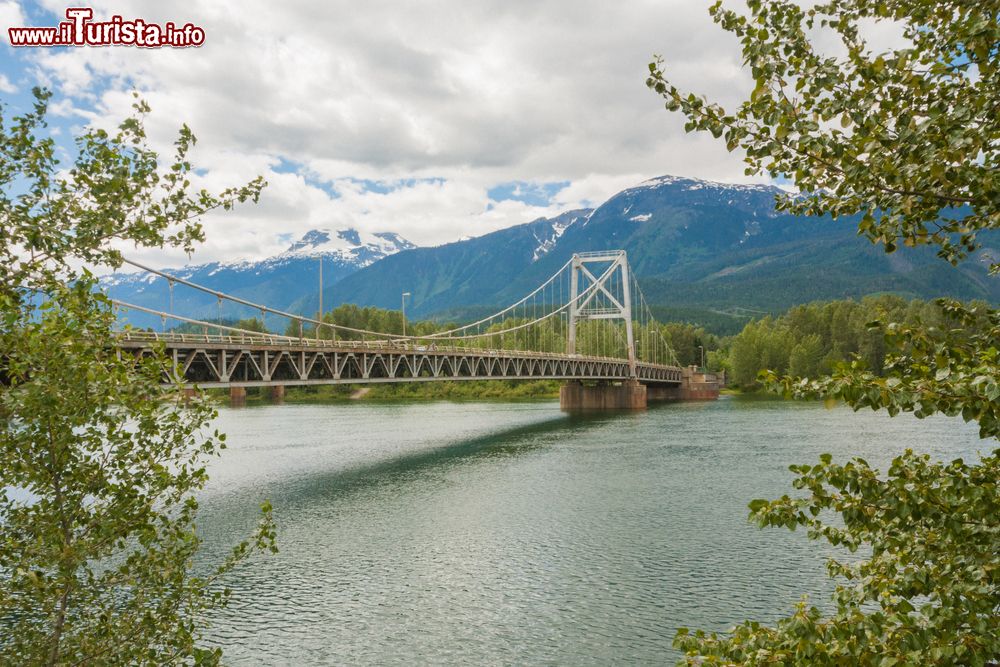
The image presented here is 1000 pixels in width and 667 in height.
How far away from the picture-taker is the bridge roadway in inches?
1062

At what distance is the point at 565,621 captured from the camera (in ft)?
45.0

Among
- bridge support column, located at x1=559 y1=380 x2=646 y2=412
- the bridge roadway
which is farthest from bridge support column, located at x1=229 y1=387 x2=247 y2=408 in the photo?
the bridge roadway

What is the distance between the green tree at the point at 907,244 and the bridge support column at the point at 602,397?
73590 mm

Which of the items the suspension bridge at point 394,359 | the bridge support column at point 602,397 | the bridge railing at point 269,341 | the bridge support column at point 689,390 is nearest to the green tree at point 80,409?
the suspension bridge at point 394,359

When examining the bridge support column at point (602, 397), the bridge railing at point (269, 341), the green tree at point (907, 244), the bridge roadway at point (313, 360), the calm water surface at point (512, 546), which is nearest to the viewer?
the green tree at point (907, 244)

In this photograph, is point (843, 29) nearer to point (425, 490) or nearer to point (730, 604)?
point (730, 604)

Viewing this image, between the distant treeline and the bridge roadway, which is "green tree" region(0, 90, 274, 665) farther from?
the distant treeline

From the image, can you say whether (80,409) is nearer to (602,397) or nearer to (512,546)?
(512,546)

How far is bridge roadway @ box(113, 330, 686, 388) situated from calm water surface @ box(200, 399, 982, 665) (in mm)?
4622

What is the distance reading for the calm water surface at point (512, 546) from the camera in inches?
516

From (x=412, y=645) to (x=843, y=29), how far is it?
39.6ft

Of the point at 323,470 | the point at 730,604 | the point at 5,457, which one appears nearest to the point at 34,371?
the point at 5,457

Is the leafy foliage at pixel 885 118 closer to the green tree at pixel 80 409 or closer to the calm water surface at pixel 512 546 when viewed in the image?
the green tree at pixel 80 409

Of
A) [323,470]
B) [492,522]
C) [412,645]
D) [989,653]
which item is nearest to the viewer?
[989,653]
